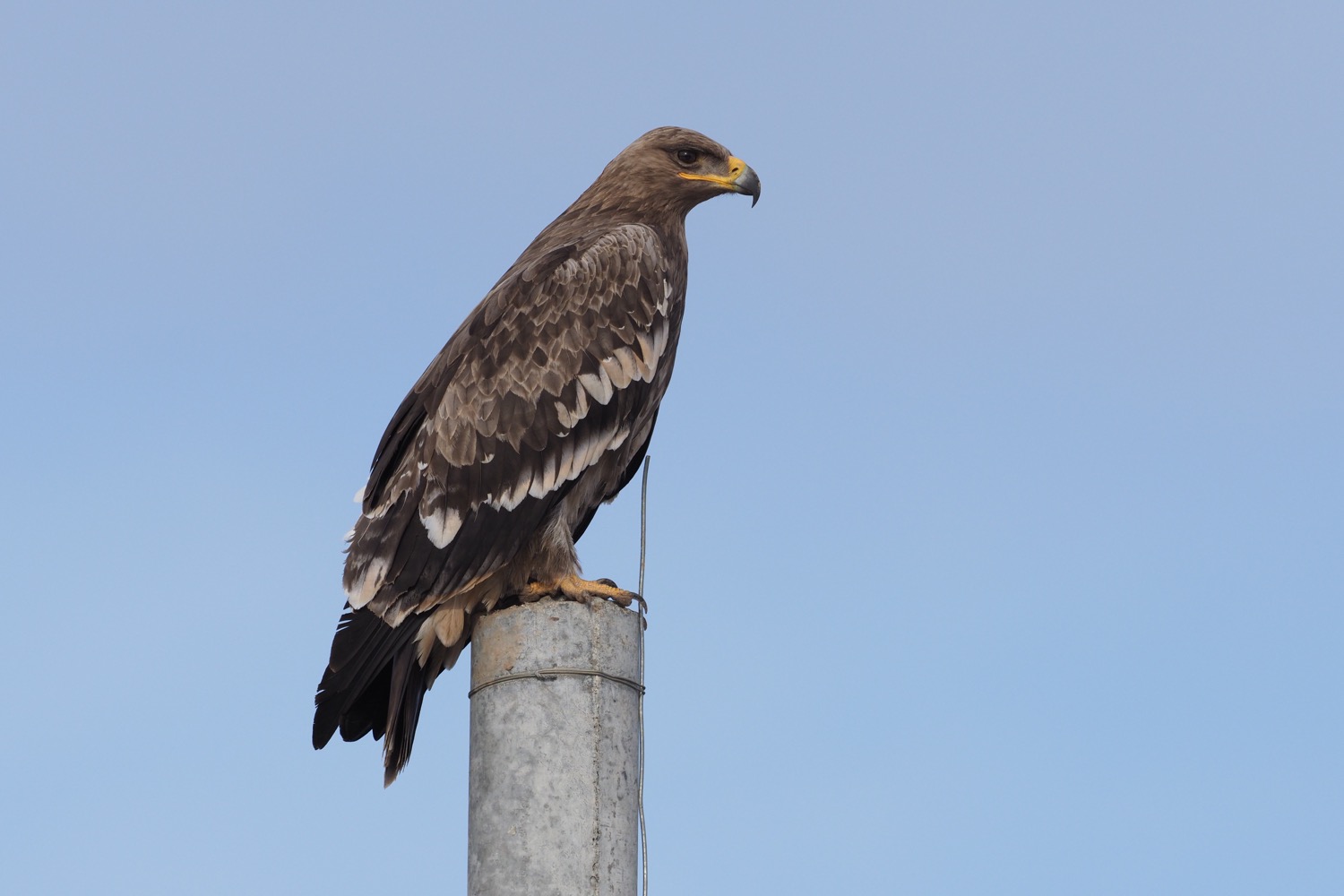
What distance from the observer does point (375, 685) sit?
6.54 metres

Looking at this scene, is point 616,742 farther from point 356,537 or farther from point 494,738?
point 356,537

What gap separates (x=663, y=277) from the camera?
7664mm

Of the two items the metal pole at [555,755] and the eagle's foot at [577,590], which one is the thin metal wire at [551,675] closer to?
the metal pole at [555,755]

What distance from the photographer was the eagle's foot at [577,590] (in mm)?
6164

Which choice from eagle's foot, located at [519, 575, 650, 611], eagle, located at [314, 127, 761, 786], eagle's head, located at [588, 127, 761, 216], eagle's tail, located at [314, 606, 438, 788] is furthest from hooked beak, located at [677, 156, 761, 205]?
eagle's tail, located at [314, 606, 438, 788]

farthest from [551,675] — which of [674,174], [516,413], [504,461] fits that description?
[674,174]

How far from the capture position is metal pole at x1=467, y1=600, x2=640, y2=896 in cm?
470

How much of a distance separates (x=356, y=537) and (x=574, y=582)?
972mm

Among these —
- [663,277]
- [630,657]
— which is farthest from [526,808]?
[663,277]

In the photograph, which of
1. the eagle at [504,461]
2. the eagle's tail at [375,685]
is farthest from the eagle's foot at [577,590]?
the eagle's tail at [375,685]

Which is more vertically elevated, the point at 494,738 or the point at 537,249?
the point at 537,249

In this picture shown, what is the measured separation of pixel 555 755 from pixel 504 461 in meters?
2.43

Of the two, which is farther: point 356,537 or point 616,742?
point 356,537

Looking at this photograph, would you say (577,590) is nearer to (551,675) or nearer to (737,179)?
(551,675)
